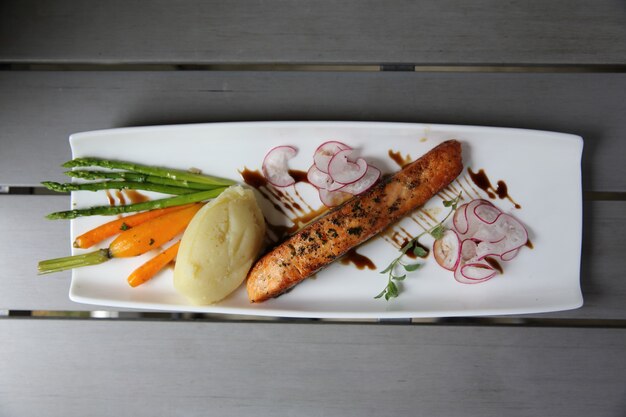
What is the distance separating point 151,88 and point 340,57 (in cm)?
104

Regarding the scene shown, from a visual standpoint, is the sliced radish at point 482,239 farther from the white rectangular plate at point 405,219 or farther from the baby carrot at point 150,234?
the baby carrot at point 150,234

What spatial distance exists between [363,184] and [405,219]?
30 cm

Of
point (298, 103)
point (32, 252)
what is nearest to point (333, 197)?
point (298, 103)

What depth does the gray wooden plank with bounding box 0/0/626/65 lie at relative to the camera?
2371mm

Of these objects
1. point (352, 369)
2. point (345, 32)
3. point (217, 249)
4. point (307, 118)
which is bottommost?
point (352, 369)

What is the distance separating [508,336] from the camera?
7.88 feet

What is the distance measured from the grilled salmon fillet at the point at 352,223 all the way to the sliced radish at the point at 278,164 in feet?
0.96

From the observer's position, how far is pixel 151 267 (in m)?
2.25

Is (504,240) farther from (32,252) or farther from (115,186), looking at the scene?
(32,252)

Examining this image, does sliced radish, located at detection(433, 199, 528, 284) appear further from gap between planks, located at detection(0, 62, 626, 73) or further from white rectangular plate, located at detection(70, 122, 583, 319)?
gap between planks, located at detection(0, 62, 626, 73)

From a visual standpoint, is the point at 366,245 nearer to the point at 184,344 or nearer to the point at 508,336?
the point at 508,336

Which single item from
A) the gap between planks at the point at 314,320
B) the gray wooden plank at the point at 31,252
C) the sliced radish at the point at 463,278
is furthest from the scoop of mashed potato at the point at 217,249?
the sliced radish at the point at 463,278

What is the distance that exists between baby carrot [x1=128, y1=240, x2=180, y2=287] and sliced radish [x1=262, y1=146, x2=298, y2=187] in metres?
0.60

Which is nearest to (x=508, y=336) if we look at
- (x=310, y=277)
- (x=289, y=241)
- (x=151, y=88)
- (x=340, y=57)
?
(x=310, y=277)
